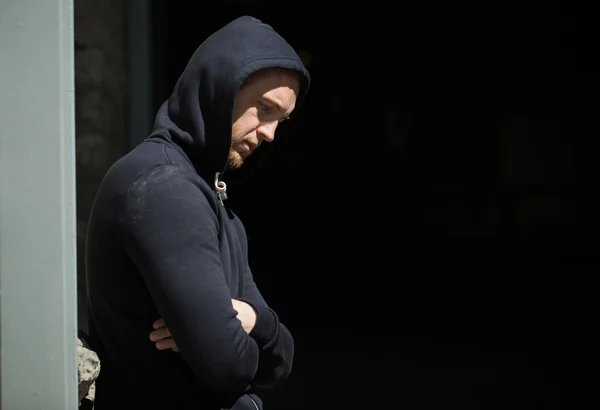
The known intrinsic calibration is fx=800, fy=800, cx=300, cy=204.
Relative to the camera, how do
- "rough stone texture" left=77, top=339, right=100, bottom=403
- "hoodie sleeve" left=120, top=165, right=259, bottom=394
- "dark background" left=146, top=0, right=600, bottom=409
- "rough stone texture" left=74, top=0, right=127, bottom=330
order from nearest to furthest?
"hoodie sleeve" left=120, top=165, right=259, bottom=394, "rough stone texture" left=77, top=339, right=100, bottom=403, "rough stone texture" left=74, top=0, right=127, bottom=330, "dark background" left=146, top=0, right=600, bottom=409

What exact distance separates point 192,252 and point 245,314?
0.21 m

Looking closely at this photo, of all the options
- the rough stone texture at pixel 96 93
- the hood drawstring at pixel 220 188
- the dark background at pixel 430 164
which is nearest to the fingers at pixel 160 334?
the hood drawstring at pixel 220 188

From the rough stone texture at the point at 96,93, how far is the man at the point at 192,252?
299cm

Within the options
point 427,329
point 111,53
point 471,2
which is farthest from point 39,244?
point 471,2

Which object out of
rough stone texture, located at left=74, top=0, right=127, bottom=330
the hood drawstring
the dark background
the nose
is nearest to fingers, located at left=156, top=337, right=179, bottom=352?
the hood drawstring

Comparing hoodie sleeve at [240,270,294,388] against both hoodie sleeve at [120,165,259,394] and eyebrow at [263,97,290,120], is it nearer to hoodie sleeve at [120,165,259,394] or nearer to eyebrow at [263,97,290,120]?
hoodie sleeve at [120,165,259,394]

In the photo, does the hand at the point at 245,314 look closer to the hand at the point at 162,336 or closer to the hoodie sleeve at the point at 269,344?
the hoodie sleeve at the point at 269,344

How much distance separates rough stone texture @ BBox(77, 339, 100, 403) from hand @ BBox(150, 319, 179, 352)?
0.52ft

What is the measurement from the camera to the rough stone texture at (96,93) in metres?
4.55

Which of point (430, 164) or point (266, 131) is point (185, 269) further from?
point (430, 164)

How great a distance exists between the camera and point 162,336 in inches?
59.4

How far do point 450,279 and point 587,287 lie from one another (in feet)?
4.67

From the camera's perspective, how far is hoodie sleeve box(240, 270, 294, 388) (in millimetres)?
1610

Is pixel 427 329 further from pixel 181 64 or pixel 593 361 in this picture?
pixel 181 64
